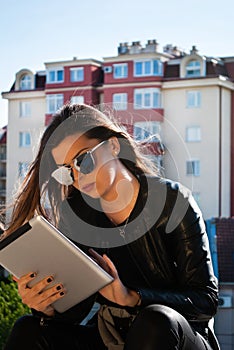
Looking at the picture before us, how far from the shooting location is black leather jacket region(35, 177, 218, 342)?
4.29 feet

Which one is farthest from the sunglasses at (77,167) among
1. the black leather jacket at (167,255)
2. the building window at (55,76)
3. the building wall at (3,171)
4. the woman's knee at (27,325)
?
the building wall at (3,171)

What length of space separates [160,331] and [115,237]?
0.29 meters

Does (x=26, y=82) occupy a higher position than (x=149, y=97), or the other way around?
(x=26, y=82)

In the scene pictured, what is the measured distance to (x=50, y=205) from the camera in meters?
1.56

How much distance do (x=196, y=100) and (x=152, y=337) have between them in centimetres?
2230

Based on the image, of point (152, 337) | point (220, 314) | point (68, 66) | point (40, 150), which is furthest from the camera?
point (68, 66)

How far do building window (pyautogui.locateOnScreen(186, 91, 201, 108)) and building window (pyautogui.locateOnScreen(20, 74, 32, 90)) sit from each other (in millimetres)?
5548

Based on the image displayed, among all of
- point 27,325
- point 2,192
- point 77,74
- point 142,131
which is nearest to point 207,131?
point 77,74

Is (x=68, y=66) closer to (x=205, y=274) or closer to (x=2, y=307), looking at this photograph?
(x=2, y=307)

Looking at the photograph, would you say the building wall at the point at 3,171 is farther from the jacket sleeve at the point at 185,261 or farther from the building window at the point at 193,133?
the jacket sleeve at the point at 185,261

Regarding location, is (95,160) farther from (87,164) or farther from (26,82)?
(26,82)

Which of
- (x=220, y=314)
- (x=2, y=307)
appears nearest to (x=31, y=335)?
(x=2, y=307)

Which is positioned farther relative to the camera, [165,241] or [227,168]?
[227,168]

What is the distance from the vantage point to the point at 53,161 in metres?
1.48
